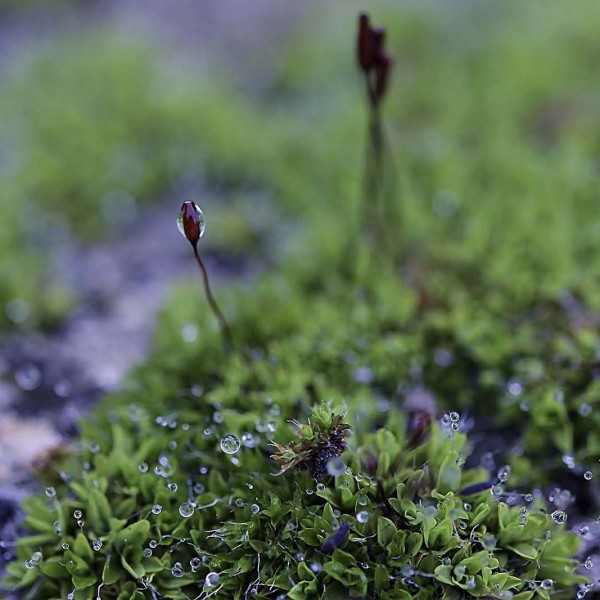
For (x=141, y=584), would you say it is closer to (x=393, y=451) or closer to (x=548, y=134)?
(x=393, y=451)

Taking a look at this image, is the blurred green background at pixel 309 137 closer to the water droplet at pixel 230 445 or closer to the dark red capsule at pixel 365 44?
the dark red capsule at pixel 365 44

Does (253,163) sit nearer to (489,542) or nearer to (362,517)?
(362,517)

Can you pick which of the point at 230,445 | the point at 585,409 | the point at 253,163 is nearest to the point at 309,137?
the point at 253,163

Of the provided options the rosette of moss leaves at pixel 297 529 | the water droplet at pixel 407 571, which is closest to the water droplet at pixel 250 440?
the rosette of moss leaves at pixel 297 529

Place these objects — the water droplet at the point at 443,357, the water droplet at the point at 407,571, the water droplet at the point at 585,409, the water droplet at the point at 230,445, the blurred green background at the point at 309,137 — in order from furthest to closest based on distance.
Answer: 1. the blurred green background at the point at 309,137
2. the water droplet at the point at 443,357
3. the water droplet at the point at 585,409
4. the water droplet at the point at 230,445
5. the water droplet at the point at 407,571

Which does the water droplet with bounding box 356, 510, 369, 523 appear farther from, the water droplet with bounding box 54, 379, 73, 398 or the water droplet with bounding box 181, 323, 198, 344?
the water droplet with bounding box 54, 379, 73, 398

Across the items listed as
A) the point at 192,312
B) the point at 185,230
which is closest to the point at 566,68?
the point at 192,312
